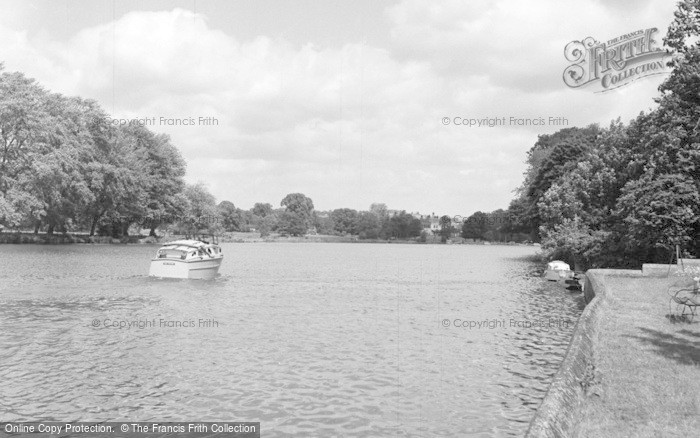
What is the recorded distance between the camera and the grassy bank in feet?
29.8

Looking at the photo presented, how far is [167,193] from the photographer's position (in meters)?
105

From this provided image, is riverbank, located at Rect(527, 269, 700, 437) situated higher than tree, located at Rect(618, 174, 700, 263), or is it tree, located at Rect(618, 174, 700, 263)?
tree, located at Rect(618, 174, 700, 263)

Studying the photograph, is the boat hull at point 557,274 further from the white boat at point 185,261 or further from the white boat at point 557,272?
the white boat at point 185,261

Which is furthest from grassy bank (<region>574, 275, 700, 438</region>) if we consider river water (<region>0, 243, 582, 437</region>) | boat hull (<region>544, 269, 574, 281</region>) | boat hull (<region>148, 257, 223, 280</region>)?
boat hull (<region>148, 257, 223, 280</region>)

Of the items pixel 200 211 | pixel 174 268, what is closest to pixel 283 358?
pixel 174 268

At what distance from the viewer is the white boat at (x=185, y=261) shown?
4062 centimetres

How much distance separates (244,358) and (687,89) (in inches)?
1177

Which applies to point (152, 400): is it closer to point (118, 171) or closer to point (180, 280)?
point (180, 280)

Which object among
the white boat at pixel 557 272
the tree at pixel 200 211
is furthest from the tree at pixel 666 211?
the tree at pixel 200 211

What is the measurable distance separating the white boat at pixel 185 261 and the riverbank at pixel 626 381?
95.2 feet

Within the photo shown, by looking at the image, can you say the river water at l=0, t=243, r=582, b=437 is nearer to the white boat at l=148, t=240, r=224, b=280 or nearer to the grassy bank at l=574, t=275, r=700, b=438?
the grassy bank at l=574, t=275, r=700, b=438

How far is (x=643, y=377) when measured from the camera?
38.2 feet

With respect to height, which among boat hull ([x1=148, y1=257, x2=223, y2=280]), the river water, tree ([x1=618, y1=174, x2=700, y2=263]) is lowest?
the river water

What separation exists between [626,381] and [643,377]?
18.6 inches
